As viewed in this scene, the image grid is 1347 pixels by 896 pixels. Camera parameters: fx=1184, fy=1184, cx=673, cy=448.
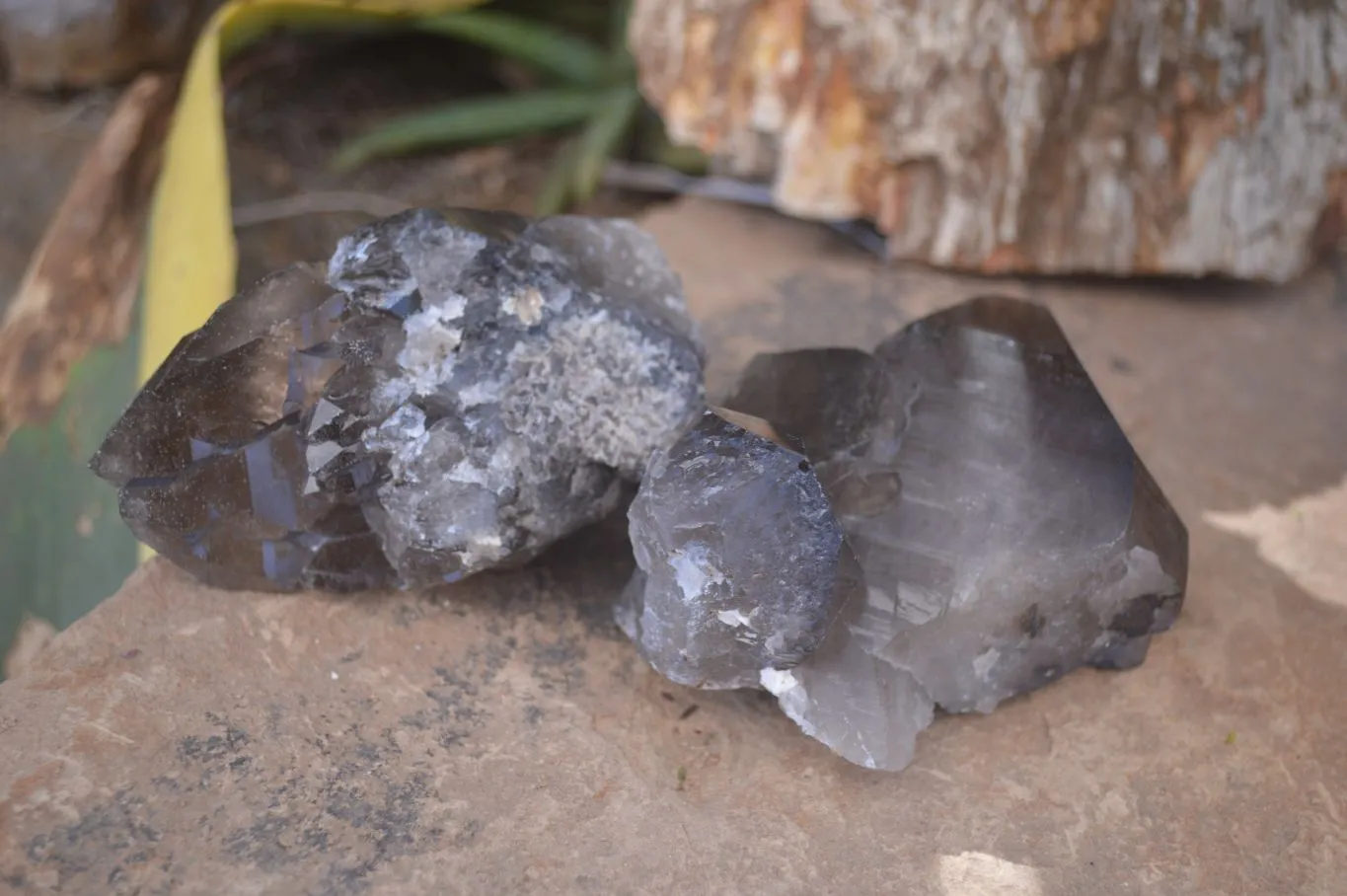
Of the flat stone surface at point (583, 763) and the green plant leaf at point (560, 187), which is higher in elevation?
the flat stone surface at point (583, 763)

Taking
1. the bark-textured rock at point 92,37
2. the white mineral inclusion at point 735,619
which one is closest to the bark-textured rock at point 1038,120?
the white mineral inclusion at point 735,619

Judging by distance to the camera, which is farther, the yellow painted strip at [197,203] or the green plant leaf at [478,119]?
the green plant leaf at [478,119]

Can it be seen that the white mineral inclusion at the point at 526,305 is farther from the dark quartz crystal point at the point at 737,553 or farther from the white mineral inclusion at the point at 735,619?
the white mineral inclusion at the point at 735,619

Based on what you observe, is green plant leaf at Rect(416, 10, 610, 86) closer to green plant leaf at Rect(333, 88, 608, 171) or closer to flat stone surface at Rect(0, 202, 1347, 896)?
green plant leaf at Rect(333, 88, 608, 171)

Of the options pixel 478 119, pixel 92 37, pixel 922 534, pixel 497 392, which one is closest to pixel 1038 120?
pixel 922 534

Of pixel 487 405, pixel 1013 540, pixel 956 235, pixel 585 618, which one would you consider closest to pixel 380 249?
pixel 487 405

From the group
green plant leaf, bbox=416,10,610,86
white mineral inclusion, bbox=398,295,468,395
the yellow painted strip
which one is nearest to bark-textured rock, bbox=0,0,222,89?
green plant leaf, bbox=416,10,610,86

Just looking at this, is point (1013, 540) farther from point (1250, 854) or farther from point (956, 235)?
point (956, 235)
